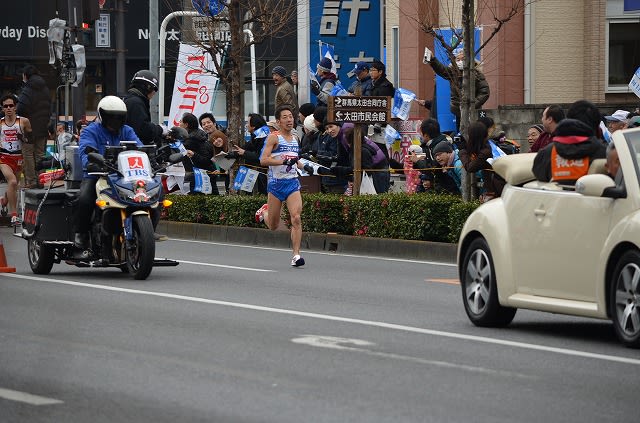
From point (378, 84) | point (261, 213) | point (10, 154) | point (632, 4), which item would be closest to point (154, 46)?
point (632, 4)

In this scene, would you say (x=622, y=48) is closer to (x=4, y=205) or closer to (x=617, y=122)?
(x=617, y=122)

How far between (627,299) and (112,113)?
7531 millimetres

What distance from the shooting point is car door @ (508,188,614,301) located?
413 inches

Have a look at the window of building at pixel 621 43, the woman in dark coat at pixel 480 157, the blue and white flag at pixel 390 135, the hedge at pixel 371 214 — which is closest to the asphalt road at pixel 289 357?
the woman in dark coat at pixel 480 157

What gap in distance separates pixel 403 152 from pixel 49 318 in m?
14.2

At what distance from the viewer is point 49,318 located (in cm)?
1237

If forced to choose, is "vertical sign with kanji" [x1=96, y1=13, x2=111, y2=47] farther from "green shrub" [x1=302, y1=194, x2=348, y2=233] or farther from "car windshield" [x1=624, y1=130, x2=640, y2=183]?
"car windshield" [x1=624, y1=130, x2=640, y2=183]

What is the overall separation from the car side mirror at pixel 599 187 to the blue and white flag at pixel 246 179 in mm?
15444

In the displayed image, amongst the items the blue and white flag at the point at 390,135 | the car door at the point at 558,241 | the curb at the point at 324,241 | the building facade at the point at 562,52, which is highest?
the building facade at the point at 562,52

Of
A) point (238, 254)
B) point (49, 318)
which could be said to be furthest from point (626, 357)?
point (238, 254)

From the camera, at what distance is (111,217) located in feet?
51.9

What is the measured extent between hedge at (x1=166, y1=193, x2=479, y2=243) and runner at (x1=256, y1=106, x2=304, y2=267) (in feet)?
7.67

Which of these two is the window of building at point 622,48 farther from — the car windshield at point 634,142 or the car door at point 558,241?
the car windshield at point 634,142

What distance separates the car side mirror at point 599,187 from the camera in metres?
10.3
